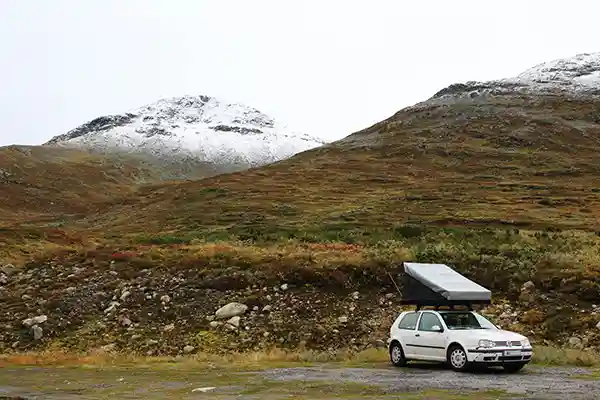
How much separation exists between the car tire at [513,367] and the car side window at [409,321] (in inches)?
116

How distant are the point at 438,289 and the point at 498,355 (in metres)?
3.38

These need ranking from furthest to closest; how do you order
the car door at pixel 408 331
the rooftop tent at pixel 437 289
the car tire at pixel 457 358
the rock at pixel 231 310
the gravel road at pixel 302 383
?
the rock at pixel 231 310 → the rooftop tent at pixel 437 289 → the car door at pixel 408 331 → the car tire at pixel 457 358 → the gravel road at pixel 302 383

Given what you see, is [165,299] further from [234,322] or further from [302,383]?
[302,383]

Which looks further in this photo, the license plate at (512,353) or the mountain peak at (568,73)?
the mountain peak at (568,73)

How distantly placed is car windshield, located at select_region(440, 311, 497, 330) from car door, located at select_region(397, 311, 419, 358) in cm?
96

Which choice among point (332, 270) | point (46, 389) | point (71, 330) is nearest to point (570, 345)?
point (332, 270)

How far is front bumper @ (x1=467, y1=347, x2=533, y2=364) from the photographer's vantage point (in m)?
17.8

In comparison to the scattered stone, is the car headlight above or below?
below

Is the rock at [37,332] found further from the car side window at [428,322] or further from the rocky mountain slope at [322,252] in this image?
the car side window at [428,322]

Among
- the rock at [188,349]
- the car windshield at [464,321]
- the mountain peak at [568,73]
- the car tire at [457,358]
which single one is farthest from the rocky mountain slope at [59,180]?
the mountain peak at [568,73]

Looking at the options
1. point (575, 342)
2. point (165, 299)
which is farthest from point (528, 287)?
point (165, 299)

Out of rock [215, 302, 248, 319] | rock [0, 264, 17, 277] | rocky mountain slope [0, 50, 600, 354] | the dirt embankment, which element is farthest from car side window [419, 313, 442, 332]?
rock [0, 264, 17, 277]

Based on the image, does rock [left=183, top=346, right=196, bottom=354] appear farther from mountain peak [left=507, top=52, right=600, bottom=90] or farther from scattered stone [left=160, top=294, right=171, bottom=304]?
mountain peak [left=507, top=52, right=600, bottom=90]

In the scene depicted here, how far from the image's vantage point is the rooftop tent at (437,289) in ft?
68.1
